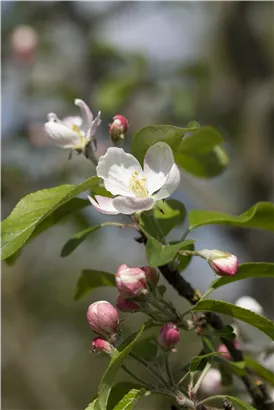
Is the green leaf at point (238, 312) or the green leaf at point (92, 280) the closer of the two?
the green leaf at point (238, 312)

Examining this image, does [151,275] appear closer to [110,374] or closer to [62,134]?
[110,374]

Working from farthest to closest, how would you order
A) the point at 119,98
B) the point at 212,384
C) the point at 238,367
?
the point at 119,98 → the point at 212,384 → the point at 238,367

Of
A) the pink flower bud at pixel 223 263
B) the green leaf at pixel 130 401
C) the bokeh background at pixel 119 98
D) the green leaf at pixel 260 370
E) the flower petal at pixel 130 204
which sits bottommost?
the bokeh background at pixel 119 98

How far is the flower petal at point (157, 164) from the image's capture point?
32.8 inches

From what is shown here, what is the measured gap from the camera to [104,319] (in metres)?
0.80

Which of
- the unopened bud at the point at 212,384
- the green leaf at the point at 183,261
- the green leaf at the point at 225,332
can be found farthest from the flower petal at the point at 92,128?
the unopened bud at the point at 212,384

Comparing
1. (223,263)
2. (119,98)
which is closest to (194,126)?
(223,263)

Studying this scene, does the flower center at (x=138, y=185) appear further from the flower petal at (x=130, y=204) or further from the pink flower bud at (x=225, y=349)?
the pink flower bud at (x=225, y=349)

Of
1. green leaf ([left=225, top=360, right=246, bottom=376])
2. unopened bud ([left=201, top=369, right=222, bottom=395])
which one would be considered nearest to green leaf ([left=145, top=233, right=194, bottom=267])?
green leaf ([left=225, top=360, right=246, bottom=376])

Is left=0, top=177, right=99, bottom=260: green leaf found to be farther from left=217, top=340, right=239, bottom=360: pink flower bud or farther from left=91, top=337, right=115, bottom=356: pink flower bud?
left=217, top=340, right=239, bottom=360: pink flower bud

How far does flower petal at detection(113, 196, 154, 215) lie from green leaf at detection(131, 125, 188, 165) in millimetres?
92

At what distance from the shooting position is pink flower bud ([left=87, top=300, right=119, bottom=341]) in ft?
2.63

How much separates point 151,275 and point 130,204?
0.10 metres

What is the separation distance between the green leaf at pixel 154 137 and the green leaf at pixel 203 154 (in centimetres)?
20
